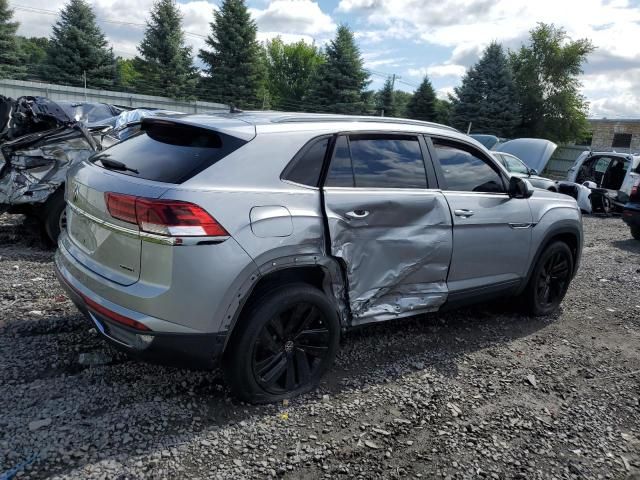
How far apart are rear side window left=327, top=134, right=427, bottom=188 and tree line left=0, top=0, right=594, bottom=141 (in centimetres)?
2980

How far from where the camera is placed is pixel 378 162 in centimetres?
358

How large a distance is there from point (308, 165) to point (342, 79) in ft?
105

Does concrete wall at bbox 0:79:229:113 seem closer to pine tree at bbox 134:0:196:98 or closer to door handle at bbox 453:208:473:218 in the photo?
pine tree at bbox 134:0:196:98

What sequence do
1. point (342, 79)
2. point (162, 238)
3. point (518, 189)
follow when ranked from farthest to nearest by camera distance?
1. point (342, 79)
2. point (518, 189)
3. point (162, 238)

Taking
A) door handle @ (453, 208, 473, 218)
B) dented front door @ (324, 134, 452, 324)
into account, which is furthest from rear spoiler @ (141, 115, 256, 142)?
door handle @ (453, 208, 473, 218)

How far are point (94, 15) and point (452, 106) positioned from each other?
2391 centimetres

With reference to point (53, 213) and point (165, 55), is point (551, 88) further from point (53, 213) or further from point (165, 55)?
point (53, 213)

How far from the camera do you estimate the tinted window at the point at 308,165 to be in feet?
10.2

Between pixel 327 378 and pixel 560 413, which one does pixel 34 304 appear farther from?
pixel 560 413

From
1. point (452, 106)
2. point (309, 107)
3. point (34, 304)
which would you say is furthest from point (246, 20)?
point (34, 304)

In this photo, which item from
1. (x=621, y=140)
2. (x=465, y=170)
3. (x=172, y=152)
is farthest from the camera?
(x=621, y=140)

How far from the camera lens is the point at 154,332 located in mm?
2670

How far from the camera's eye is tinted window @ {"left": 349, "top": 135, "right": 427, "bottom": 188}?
3473 mm

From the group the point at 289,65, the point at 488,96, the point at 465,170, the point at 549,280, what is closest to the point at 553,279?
the point at 549,280
